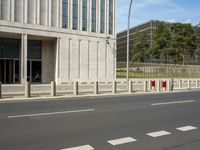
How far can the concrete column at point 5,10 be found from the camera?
2939 cm

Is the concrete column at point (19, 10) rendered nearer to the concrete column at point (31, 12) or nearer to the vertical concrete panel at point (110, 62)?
the concrete column at point (31, 12)

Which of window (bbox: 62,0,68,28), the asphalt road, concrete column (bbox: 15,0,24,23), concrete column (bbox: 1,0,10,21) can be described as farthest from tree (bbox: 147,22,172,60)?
the asphalt road

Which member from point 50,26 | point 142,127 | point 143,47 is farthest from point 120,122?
point 143,47

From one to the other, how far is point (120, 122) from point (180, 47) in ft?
185

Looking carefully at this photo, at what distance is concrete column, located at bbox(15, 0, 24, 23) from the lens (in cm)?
3041

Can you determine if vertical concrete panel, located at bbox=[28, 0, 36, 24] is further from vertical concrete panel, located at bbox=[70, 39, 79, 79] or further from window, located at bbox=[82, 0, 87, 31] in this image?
window, located at bbox=[82, 0, 87, 31]

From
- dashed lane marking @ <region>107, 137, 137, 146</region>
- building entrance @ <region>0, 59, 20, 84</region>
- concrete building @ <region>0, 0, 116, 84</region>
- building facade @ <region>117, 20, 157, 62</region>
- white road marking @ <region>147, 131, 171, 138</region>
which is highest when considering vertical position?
building facade @ <region>117, 20, 157, 62</region>

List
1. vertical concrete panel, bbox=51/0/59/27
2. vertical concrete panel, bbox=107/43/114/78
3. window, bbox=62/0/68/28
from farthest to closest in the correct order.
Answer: vertical concrete panel, bbox=107/43/114/78
window, bbox=62/0/68/28
vertical concrete panel, bbox=51/0/59/27

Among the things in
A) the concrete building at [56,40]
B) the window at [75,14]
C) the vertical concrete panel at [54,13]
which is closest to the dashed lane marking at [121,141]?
the concrete building at [56,40]

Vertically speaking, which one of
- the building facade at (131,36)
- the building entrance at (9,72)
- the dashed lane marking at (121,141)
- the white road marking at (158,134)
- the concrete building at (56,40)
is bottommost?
the white road marking at (158,134)

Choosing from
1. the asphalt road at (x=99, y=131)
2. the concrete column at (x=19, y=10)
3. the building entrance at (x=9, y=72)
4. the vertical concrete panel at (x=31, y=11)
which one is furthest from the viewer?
the building entrance at (x=9, y=72)

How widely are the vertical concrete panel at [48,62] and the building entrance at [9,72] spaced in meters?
3.66

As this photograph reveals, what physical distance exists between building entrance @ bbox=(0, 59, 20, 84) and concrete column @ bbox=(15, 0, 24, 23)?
5433 mm

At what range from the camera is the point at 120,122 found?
27.5ft
